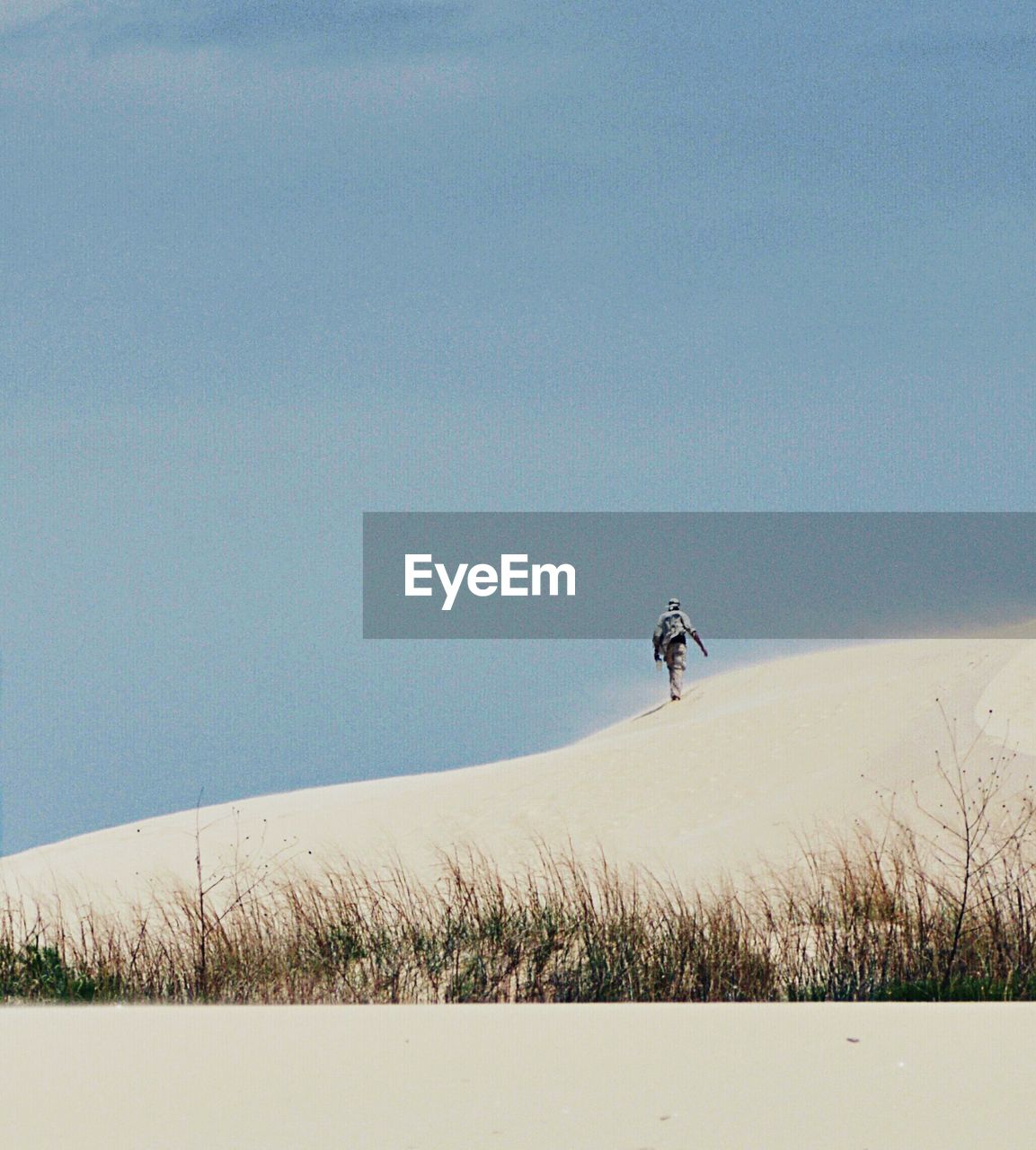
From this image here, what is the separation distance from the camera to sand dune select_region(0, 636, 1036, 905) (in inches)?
680

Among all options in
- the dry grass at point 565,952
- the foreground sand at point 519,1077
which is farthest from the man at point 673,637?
the foreground sand at point 519,1077

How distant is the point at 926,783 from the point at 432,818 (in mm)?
5990

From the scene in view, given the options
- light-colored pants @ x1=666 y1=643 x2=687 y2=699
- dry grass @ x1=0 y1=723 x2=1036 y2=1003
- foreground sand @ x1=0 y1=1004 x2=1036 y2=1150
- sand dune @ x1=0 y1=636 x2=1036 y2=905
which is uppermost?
light-colored pants @ x1=666 y1=643 x2=687 y2=699

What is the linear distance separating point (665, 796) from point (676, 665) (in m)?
6.69

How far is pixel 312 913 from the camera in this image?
1074 cm

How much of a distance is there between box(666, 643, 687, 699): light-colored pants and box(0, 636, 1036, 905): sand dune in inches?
48.5

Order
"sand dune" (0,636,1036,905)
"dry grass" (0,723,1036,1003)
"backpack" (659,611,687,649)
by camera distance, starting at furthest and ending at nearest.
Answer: "backpack" (659,611,687,649), "sand dune" (0,636,1036,905), "dry grass" (0,723,1036,1003)

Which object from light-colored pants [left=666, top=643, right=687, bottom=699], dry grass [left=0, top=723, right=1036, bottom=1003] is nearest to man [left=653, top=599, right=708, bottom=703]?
light-colored pants [left=666, top=643, right=687, bottom=699]

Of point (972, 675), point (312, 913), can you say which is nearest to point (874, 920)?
point (312, 913)

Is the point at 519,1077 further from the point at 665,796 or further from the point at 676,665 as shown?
the point at 676,665

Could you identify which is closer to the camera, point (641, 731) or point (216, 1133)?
point (216, 1133)

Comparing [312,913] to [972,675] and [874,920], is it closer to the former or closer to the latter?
[874,920]

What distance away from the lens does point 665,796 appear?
19.3 meters

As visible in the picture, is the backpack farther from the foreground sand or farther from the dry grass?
the foreground sand
